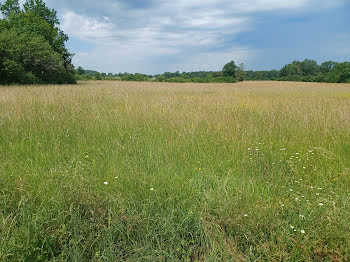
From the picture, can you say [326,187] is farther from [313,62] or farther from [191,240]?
[313,62]

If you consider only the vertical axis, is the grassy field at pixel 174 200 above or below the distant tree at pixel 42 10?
below

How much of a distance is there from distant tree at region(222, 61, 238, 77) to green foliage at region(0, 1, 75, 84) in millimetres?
58164

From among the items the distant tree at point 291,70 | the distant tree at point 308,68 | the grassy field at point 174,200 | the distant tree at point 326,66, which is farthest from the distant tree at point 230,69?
the grassy field at point 174,200

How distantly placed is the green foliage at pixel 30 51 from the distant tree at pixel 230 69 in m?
58.2

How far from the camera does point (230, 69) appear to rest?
251 feet

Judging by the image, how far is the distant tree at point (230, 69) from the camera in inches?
3005

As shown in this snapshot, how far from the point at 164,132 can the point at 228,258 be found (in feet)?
10.2

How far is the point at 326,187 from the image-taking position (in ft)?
8.48

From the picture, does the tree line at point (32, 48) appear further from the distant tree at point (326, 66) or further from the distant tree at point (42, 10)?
the distant tree at point (326, 66)

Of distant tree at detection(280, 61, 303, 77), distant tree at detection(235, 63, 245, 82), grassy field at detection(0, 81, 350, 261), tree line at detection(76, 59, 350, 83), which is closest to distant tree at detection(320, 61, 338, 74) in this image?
tree line at detection(76, 59, 350, 83)

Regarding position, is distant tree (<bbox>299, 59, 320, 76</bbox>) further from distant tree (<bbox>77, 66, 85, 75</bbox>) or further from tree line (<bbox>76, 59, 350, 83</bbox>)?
distant tree (<bbox>77, 66, 85, 75</bbox>)

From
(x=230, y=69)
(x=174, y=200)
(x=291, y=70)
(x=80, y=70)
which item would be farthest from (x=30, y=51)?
(x=291, y=70)

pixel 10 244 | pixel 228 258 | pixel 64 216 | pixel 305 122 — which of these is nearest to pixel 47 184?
pixel 64 216

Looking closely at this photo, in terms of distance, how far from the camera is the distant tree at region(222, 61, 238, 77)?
76.3 metres
